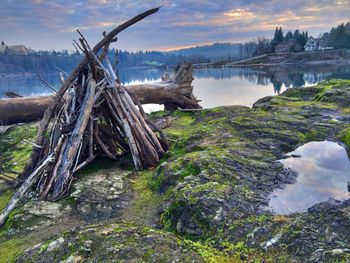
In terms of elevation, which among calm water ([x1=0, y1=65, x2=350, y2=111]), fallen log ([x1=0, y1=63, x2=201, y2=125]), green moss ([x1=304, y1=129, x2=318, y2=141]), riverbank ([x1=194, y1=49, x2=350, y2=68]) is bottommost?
calm water ([x1=0, y1=65, x2=350, y2=111])

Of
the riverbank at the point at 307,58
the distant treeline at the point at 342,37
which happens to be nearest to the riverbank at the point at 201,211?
the riverbank at the point at 307,58

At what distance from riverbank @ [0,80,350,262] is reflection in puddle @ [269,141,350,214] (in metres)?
0.23

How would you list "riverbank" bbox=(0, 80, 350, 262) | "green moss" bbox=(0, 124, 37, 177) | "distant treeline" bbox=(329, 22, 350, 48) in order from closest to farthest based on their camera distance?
"riverbank" bbox=(0, 80, 350, 262)
"green moss" bbox=(0, 124, 37, 177)
"distant treeline" bbox=(329, 22, 350, 48)

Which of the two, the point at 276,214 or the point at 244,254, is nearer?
the point at 244,254

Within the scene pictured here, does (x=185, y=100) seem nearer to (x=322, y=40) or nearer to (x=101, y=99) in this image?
(x=101, y=99)

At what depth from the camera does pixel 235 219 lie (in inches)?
173

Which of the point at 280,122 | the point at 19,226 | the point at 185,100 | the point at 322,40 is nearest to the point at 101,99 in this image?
the point at 19,226

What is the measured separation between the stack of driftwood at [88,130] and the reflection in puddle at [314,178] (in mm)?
3579

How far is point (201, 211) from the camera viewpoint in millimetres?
4609

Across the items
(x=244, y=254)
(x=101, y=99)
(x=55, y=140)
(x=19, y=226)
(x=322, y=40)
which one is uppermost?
(x=322, y=40)

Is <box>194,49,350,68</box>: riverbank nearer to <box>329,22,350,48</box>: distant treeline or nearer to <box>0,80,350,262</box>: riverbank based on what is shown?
<box>329,22,350,48</box>: distant treeline

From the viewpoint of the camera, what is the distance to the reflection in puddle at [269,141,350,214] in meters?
4.82

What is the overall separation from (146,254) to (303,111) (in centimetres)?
878

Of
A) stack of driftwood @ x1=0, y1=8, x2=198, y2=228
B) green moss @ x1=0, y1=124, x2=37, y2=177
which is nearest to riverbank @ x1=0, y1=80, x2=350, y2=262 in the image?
green moss @ x1=0, y1=124, x2=37, y2=177
